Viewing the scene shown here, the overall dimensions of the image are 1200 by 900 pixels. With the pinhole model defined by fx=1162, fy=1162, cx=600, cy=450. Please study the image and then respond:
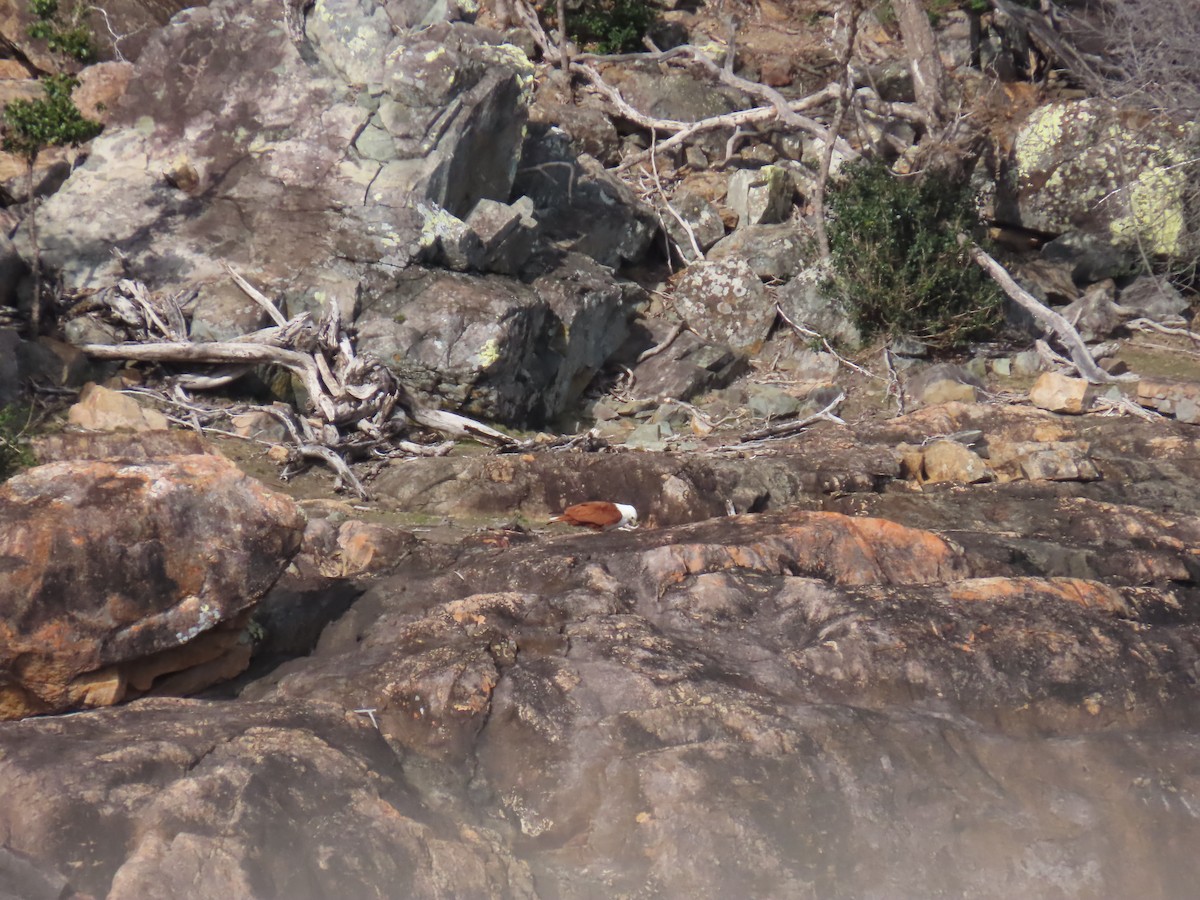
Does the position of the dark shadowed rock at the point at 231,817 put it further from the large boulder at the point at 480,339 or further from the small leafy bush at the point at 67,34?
the small leafy bush at the point at 67,34

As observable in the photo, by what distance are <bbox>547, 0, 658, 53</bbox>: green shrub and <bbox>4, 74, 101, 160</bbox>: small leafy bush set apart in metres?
7.30

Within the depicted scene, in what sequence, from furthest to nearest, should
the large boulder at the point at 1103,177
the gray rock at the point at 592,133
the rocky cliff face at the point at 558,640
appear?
the gray rock at the point at 592,133
the large boulder at the point at 1103,177
the rocky cliff face at the point at 558,640

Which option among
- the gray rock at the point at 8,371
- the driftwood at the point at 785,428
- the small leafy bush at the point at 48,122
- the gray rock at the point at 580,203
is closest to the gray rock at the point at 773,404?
the driftwood at the point at 785,428

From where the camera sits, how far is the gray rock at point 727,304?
11.5 metres

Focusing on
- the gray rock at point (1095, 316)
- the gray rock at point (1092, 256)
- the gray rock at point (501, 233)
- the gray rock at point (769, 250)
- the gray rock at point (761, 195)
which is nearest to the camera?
the gray rock at point (501, 233)

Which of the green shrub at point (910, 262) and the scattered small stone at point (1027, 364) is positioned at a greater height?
the green shrub at point (910, 262)

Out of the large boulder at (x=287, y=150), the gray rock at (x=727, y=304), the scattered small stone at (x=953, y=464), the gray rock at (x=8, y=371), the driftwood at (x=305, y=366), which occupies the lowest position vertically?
the gray rock at (x=727, y=304)

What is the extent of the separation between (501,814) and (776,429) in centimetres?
580

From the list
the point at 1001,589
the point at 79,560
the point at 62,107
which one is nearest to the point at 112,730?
the point at 79,560

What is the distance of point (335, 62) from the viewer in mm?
9992

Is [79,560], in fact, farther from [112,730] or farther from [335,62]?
[335,62]

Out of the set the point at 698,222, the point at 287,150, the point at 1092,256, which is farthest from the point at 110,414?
the point at 1092,256

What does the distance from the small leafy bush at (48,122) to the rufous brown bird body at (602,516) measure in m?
5.56

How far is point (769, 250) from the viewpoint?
473 inches
